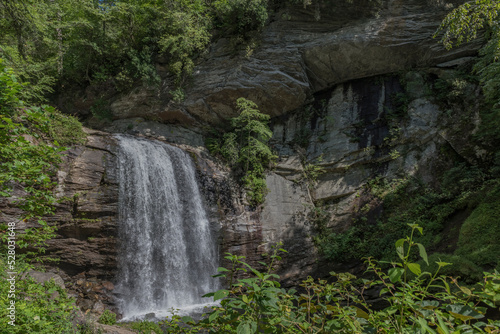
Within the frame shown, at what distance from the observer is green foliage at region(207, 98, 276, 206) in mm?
12812

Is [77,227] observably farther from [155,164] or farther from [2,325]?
[2,325]

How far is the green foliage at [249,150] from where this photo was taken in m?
12.8

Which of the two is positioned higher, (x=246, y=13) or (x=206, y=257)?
(x=246, y=13)

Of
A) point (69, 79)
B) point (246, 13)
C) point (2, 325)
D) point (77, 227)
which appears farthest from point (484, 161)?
point (69, 79)

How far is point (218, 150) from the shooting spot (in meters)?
13.9

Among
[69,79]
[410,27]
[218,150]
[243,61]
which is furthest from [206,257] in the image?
[410,27]

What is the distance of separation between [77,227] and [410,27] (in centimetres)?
1582

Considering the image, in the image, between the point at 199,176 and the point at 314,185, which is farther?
the point at 314,185

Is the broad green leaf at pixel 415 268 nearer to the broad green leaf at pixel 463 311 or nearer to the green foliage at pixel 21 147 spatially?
the broad green leaf at pixel 463 311

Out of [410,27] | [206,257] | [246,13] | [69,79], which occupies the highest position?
[246,13]

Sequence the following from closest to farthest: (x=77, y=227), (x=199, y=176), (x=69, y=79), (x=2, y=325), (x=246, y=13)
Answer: (x=2, y=325) → (x=77, y=227) → (x=199, y=176) → (x=246, y=13) → (x=69, y=79)

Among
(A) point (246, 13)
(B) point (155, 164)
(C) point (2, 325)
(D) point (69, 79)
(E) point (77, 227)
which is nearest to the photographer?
(C) point (2, 325)

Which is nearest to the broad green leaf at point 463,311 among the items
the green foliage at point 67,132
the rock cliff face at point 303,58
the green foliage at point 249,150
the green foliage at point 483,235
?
the green foliage at point 483,235

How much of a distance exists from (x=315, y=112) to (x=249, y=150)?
15.3 ft
